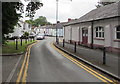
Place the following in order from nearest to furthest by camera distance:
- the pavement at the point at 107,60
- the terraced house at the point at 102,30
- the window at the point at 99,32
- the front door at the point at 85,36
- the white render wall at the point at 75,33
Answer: the pavement at the point at 107,60 → the terraced house at the point at 102,30 → the window at the point at 99,32 → the front door at the point at 85,36 → the white render wall at the point at 75,33

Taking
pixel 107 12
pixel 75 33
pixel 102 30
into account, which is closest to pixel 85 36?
pixel 75 33

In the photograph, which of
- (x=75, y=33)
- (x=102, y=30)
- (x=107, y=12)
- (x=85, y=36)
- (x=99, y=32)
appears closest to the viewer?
(x=107, y=12)

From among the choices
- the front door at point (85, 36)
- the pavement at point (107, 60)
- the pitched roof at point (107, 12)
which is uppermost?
the pitched roof at point (107, 12)

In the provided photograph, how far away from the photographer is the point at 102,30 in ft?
66.8

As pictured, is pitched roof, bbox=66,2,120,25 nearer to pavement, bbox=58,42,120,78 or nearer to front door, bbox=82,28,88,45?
front door, bbox=82,28,88,45

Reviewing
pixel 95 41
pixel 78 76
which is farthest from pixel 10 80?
pixel 95 41

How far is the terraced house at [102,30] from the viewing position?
17.3 meters

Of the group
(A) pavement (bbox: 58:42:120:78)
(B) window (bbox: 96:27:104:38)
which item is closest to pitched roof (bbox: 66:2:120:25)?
(B) window (bbox: 96:27:104:38)

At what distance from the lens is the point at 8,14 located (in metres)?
17.7

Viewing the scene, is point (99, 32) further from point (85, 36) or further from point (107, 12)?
point (85, 36)

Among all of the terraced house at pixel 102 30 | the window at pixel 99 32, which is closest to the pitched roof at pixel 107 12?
the terraced house at pixel 102 30

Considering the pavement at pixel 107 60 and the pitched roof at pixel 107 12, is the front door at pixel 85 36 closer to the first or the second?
the pitched roof at pixel 107 12

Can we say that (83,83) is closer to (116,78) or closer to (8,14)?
(116,78)

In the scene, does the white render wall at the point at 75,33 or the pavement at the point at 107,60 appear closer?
the pavement at the point at 107,60
